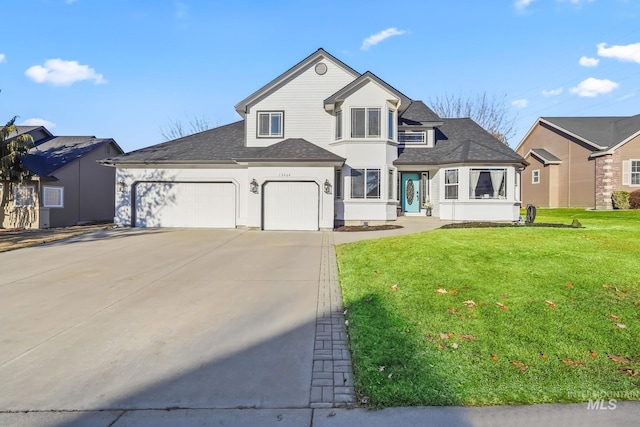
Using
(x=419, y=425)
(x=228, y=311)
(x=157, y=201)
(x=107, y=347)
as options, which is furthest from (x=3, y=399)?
(x=157, y=201)

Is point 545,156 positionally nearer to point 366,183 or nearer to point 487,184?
point 487,184

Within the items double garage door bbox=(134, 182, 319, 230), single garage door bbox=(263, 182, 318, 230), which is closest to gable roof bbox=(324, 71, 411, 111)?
single garage door bbox=(263, 182, 318, 230)

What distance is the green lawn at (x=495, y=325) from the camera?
3281 mm

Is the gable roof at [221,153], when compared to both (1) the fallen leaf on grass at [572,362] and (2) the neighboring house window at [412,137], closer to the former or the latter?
(2) the neighboring house window at [412,137]

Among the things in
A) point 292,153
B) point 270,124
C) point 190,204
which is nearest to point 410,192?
point 292,153

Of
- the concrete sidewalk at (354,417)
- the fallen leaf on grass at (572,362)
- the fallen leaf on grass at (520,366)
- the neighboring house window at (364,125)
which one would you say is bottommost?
the concrete sidewalk at (354,417)

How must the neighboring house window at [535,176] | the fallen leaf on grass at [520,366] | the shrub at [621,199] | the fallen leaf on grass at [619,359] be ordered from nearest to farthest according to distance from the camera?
the fallen leaf on grass at [520,366]
the fallen leaf on grass at [619,359]
the shrub at [621,199]
the neighboring house window at [535,176]

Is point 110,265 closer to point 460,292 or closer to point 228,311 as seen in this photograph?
point 228,311

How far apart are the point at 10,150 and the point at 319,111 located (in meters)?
16.1

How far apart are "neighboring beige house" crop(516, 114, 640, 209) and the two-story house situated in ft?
33.6

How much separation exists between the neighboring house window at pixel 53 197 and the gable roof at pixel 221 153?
224 inches

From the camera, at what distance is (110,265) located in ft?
28.5

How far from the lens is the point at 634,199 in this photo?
72.4 ft

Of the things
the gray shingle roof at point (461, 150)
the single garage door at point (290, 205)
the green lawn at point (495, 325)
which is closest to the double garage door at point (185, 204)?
the single garage door at point (290, 205)
